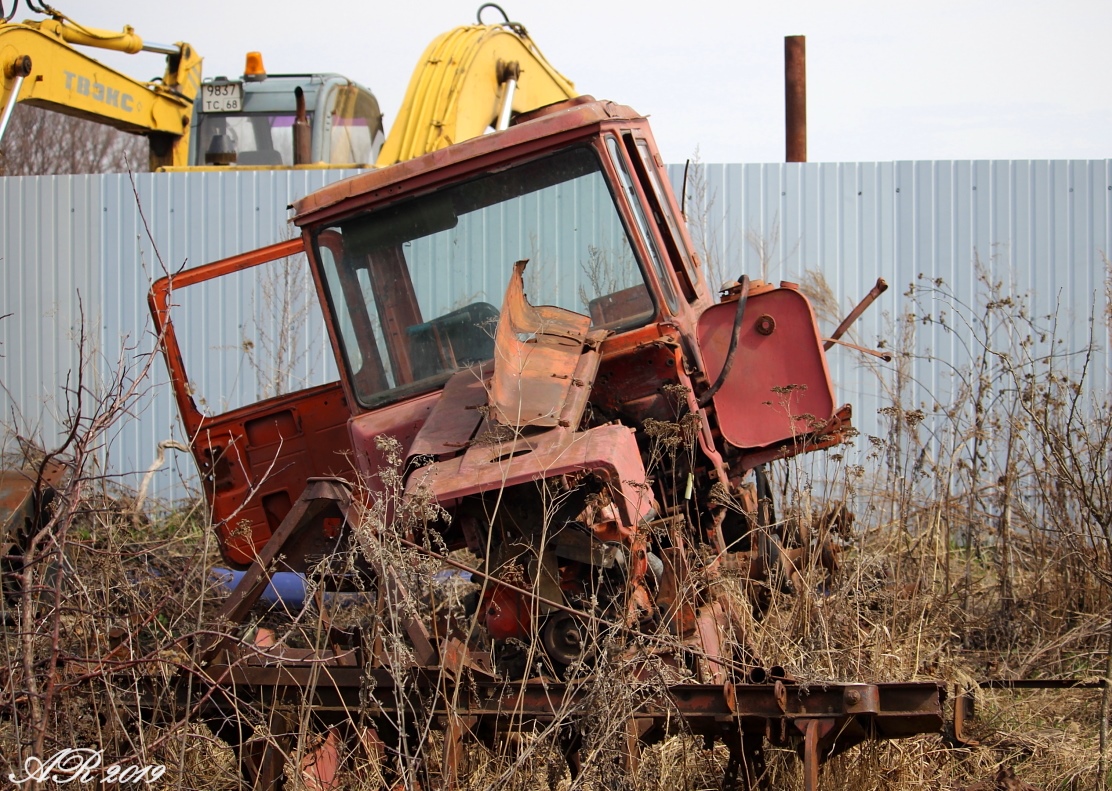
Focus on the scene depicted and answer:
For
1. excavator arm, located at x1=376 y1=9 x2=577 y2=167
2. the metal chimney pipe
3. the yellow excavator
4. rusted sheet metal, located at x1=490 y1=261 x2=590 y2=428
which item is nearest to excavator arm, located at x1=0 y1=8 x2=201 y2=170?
the yellow excavator

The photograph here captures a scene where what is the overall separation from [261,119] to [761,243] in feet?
20.6

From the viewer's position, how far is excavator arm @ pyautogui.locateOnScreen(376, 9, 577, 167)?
891cm

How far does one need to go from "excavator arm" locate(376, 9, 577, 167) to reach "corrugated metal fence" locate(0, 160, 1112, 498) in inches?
48.2

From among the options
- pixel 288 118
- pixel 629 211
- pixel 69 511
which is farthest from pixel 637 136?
pixel 288 118

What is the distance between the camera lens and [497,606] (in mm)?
3777

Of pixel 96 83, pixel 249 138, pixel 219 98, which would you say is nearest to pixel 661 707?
pixel 96 83

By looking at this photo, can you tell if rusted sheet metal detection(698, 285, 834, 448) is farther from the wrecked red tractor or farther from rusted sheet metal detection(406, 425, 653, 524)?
rusted sheet metal detection(406, 425, 653, 524)

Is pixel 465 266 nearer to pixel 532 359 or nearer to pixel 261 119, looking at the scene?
pixel 532 359

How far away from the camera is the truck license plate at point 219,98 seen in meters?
12.5

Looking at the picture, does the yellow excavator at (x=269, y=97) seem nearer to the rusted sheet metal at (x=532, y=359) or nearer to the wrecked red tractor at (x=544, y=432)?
the wrecked red tractor at (x=544, y=432)

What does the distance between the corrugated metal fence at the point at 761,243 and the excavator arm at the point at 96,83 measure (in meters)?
0.92

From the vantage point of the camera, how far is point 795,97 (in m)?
11.0

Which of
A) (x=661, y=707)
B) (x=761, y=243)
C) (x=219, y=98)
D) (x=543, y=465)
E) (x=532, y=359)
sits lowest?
(x=661, y=707)

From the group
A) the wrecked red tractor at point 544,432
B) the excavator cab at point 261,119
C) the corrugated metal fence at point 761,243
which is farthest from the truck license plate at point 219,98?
the wrecked red tractor at point 544,432
